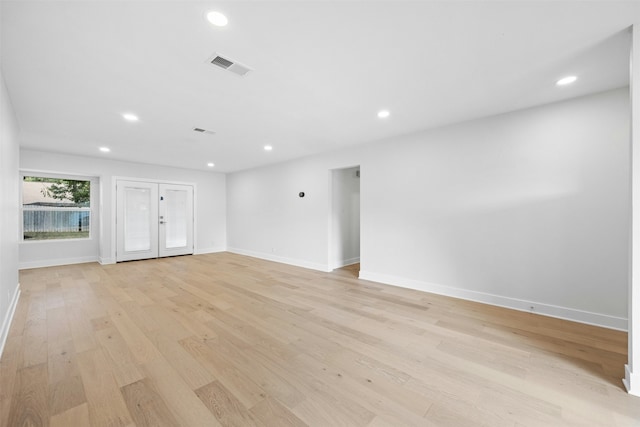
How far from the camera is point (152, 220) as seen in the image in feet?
22.7

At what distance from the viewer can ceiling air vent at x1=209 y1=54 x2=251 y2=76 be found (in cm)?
218

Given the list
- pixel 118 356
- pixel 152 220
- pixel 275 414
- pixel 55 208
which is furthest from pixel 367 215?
pixel 55 208

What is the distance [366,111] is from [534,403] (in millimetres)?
3200

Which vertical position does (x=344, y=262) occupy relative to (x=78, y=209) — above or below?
below

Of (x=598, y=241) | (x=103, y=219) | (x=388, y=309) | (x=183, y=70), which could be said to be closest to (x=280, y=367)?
(x=388, y=309)

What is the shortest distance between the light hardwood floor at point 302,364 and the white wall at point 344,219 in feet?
6.44

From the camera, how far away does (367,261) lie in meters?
4.72

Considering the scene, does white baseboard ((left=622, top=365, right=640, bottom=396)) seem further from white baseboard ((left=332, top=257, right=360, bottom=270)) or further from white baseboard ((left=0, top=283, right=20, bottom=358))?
white baseboard ((left=0, top=283, right=20, bottom=358))

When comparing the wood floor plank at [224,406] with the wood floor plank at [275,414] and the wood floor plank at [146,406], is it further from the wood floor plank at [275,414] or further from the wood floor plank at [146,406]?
the wood floor plank at [146,406]

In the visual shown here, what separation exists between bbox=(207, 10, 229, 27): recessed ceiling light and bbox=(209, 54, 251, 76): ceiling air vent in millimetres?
387

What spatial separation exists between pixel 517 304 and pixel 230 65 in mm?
4307

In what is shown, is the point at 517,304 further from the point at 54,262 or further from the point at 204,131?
the point at 54,262

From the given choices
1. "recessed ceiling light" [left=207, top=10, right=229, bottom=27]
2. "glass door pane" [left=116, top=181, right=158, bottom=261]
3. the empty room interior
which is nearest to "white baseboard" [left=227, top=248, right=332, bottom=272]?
the empty room interior

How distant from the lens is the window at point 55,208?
5.56 m
